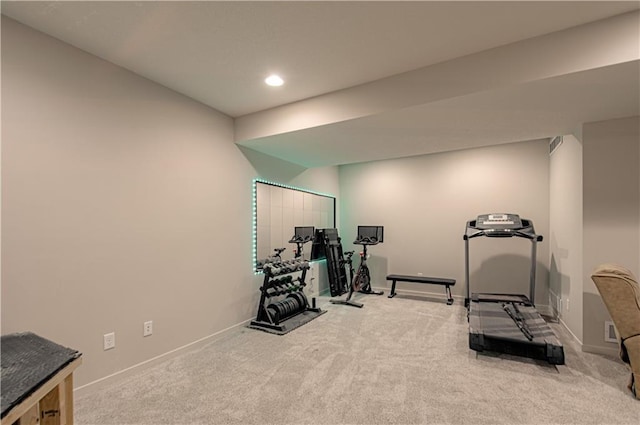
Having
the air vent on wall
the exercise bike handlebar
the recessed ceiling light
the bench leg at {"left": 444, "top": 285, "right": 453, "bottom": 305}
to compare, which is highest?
the recessed ceiling light

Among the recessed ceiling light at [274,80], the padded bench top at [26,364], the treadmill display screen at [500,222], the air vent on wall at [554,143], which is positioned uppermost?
the recessed ceiling light at [274,80]

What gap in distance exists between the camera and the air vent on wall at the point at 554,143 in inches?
157

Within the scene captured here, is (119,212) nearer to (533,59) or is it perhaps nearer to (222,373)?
(222,373)

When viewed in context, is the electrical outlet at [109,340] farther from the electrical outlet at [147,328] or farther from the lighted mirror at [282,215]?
the lighted mirror at [282,215]

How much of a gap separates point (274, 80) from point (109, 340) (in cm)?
269

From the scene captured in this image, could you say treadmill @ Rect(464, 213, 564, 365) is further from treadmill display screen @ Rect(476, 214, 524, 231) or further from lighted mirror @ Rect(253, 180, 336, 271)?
lighted mirror @ Rect(253, 180, 336, 271)

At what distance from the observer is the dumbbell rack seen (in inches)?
149

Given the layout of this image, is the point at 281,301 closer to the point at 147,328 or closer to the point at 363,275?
the point at 147,328

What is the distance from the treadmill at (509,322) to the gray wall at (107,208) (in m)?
2.87

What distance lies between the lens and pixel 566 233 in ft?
11.9

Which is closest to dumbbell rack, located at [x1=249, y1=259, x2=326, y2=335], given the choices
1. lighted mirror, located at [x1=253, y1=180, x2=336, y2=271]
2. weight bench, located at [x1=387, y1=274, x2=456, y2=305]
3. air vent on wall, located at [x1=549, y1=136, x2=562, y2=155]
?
lighted mirror, located at [x1=253, y1=180, x2=336, y2=271]

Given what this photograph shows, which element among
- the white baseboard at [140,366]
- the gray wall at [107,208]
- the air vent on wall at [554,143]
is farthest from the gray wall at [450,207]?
the white baseboard at [140,366]

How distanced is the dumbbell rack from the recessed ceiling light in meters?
2.17

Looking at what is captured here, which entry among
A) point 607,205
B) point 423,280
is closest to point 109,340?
point 423,280
